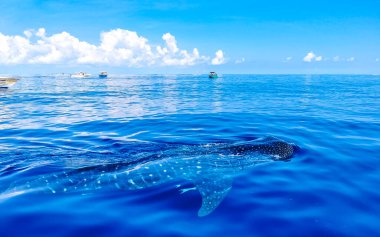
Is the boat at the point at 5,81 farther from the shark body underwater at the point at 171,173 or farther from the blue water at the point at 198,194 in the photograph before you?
the shark body underwater at the point at 171,173

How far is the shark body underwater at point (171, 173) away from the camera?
8.98 metres

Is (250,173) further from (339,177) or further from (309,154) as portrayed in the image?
(309,154)

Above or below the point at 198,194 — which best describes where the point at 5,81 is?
above

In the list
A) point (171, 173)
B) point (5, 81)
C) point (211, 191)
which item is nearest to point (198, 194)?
point (211, 191)

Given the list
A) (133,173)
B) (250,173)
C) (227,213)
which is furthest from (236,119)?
(227,213)

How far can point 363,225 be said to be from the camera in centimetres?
706

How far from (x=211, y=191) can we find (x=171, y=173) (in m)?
1.87

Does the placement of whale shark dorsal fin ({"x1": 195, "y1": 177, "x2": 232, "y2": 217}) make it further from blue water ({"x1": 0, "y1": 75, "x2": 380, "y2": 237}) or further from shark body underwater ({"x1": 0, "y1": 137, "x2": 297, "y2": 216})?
blue water ({"x1": 0, "y1": 75, "x2": 380, "y2": 237})

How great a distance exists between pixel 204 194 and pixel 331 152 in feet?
24.4

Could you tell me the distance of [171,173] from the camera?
397 inches

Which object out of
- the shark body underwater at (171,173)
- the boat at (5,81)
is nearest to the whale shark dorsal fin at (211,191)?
the shark body underwater at (171,173)

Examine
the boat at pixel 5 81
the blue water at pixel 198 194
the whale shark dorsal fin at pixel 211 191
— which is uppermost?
the boat at pixel 5 81

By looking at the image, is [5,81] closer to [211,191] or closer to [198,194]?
[198,194]

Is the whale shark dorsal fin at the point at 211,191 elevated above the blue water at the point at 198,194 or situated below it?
above
